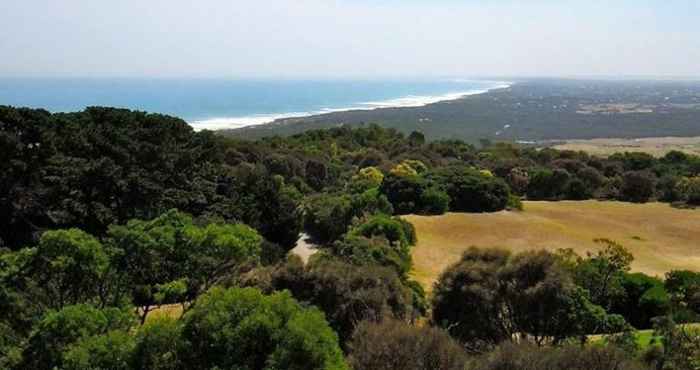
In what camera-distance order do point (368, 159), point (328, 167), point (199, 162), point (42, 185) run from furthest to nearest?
point (368, 159) → point (328, 167) → point (199, 162) → point (42, 185)

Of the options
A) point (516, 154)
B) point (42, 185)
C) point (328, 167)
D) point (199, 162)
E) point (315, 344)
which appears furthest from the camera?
point (516, 154)

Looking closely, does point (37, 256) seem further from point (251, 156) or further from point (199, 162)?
point (251, 156)

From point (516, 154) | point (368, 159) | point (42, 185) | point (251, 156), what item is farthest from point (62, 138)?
point (516, 154)

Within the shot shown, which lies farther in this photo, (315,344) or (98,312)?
(98,312)

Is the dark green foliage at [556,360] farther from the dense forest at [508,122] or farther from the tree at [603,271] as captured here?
the dense forest at [508,122]

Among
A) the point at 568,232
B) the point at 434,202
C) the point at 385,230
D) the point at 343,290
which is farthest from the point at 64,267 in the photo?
the point at 568,232

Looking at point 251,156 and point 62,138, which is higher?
point 62,138
